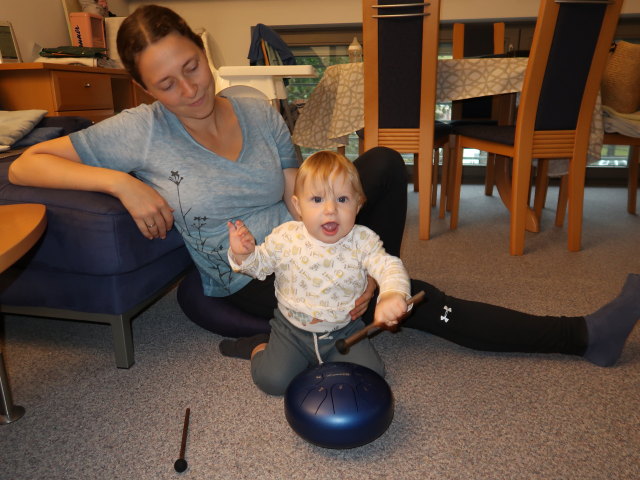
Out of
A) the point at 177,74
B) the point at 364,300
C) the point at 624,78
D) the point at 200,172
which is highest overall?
the point at 177,74

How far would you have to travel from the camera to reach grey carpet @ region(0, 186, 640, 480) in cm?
95

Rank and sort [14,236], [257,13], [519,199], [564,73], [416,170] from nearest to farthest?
[14,236] → [564,73] → [519,199] → [416,170] → [257,13]

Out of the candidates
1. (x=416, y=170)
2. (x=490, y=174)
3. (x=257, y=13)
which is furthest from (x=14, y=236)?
(x=257, y=13)

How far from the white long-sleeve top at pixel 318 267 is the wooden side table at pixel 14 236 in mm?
372

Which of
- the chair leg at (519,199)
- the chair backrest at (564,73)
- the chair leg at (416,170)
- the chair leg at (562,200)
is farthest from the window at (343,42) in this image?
the chair leg at (519,199)

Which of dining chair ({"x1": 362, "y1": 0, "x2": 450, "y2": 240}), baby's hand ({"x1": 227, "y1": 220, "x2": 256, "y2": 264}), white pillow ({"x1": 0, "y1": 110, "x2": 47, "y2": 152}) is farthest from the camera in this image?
dining chair ({"x1": 362, "y1": 0, "x2": 450, "y2": 240})

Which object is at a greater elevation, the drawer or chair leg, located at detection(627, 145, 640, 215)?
the drawer

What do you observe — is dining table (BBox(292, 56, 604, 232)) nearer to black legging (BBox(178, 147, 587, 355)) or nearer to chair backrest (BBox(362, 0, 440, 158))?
chair backrest (BBox(362, 0, 440, 158))

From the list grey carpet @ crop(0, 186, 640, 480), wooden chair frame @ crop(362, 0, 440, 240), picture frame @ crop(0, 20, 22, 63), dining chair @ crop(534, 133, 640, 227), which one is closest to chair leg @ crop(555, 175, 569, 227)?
dining chair @ crop(534, 133, 640, 227)

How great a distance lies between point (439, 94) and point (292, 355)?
1528mm

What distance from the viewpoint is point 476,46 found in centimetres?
338

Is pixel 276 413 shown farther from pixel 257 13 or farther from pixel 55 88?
pixel 257 13

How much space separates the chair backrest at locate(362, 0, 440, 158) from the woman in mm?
861

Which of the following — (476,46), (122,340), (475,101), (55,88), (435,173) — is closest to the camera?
(122,340)
